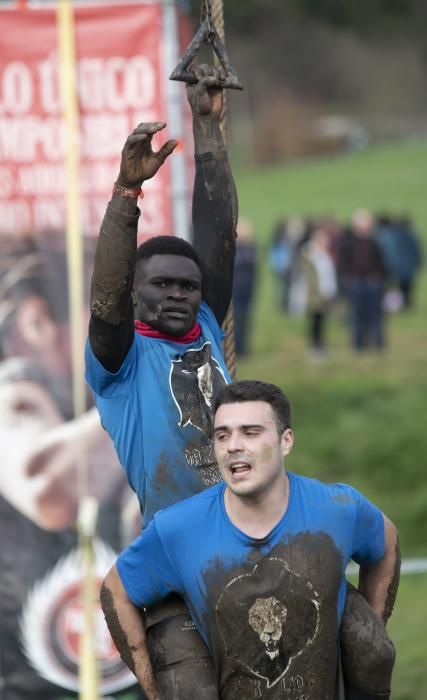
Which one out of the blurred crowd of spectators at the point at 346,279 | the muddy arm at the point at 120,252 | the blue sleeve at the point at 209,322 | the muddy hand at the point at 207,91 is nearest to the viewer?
the muddy arm at the point at 120,252

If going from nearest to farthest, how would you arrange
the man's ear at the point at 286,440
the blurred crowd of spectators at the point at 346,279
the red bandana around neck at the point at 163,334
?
the man's ear at the point at 286,440
the red bandana around neck at the point at 163,334
the blurred crowd of spectators at the point at 346,279

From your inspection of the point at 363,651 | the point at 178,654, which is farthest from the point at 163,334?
the point at 363,651

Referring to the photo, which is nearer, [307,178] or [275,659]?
[275,659]

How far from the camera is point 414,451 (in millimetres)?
19281

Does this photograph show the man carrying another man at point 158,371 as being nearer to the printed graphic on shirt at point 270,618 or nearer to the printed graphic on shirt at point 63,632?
the printed graphic on shirt at point 270,618

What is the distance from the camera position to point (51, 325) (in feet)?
34.2

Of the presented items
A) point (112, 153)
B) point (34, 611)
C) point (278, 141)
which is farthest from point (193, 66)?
point (278, 141)

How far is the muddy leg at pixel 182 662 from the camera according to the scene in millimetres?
5602

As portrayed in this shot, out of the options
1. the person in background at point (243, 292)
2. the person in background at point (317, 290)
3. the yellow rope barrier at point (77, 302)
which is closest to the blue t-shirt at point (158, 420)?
the yellow rope barrier at point (77, 302)

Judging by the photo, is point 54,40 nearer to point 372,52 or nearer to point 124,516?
point 124,516

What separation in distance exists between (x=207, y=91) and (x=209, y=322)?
0.89 meters

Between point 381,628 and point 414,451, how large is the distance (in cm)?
1363

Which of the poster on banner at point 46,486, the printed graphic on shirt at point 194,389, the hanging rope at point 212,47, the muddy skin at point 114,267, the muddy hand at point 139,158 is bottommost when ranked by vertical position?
the poster on banner at point 46,486

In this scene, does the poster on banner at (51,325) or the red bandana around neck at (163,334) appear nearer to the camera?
the red bandana around neck at (163,334)
